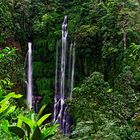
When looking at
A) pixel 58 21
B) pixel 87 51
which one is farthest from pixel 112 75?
pixel 58 21

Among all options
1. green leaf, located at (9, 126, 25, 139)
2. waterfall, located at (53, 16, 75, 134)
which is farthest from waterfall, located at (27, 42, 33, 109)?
green leaf, located at (9, 126, 25, 139)

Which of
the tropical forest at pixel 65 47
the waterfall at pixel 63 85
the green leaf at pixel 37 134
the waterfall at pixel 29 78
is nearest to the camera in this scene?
the green leaf at pixel 37 134

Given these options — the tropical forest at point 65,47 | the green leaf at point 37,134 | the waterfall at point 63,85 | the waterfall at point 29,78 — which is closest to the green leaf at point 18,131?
the green leaf at point 37,134

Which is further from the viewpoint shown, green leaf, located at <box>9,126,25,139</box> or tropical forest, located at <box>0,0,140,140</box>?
tropical forest, located at <box>0,0,140,140</box>

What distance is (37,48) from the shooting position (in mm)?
15602

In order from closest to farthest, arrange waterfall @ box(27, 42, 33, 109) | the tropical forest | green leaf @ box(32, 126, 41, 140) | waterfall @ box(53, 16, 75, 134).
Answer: green leaf @ box(32, 126, 41, 140) < the tropical forest < waterfall @ box(53, 16, 75, 134) < waterfall @ box(27, 42, 33, 109)

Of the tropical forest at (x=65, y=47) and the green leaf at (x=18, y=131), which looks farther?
the tropical forest at (x=65, y=47)

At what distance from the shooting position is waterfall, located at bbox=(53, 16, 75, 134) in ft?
46.2

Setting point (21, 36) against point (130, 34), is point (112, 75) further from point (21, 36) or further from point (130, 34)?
point (21, 36)

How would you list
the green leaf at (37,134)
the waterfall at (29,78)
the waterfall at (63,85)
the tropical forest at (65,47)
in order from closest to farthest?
the green leaf at (37,134) < the tropical forest at (65,47) < the waterfall at (63,85) < the waterfall at (29,78)

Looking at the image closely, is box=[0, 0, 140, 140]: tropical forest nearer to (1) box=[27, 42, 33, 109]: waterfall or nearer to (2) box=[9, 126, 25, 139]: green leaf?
(1) box=[27, 42, 33, 109]: waterfall

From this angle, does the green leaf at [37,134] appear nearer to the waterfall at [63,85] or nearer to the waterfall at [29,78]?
the waterfall at [63,85]

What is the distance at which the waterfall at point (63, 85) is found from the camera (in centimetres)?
1407

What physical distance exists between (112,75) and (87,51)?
1.60m
